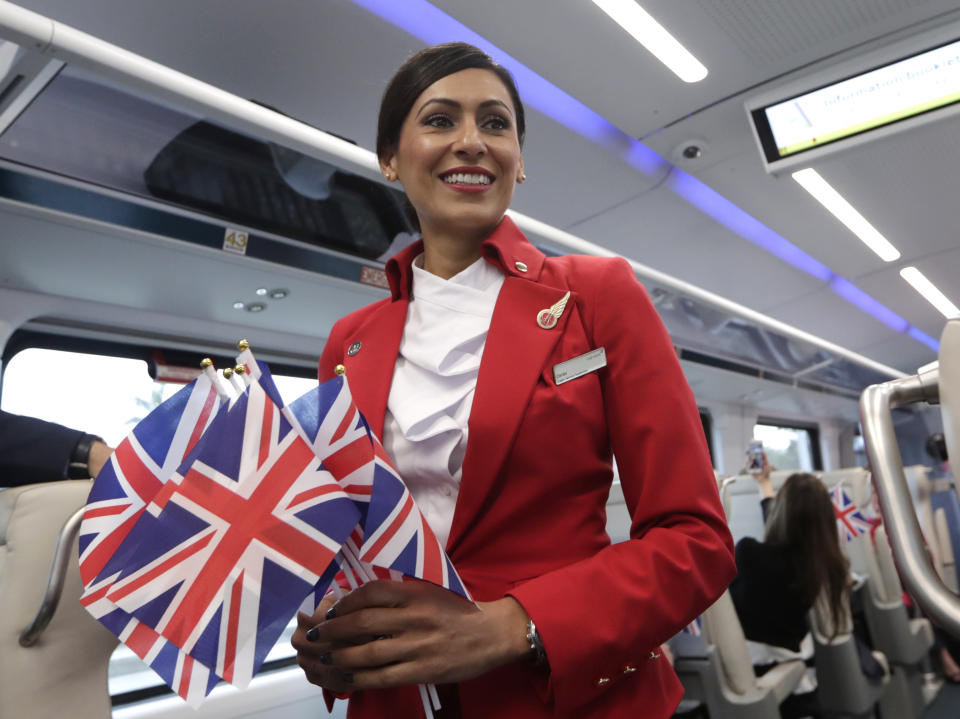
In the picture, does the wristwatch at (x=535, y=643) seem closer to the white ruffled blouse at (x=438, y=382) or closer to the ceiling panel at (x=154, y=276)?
the white ruffled blouse at (x=438, y=382)

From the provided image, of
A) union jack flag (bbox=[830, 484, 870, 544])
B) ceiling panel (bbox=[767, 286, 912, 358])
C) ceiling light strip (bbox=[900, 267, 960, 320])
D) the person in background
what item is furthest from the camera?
ceiling panel (bbox=[767, 286, 912, 358])

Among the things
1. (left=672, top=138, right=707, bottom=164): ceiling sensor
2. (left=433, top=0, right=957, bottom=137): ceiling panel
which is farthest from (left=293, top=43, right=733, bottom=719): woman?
(left=672, top=138, right=707, bottom=164): ceiling sensor

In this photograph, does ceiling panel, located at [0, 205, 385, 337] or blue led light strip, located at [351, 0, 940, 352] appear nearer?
blue led light strip, located at [351, 0, 940, 352]

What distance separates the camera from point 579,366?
3.27 ft

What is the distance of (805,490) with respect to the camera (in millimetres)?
4918

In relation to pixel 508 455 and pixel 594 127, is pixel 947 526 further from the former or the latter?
pixel 508 455

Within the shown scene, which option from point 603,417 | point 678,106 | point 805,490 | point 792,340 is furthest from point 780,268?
point 603,417

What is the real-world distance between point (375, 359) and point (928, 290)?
7.86 meters

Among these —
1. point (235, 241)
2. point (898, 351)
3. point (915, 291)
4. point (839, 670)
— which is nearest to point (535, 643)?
point (235, 241)

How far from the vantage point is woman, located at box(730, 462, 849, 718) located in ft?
14.6

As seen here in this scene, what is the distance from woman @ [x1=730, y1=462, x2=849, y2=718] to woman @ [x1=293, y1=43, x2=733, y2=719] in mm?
3876

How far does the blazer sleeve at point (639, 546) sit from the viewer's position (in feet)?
2.75

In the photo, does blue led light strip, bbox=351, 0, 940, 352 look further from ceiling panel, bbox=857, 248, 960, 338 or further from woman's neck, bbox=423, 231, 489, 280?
woman's neck, bbox=423, 231, 489, 280

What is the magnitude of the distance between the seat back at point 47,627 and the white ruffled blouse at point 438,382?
1.13m
